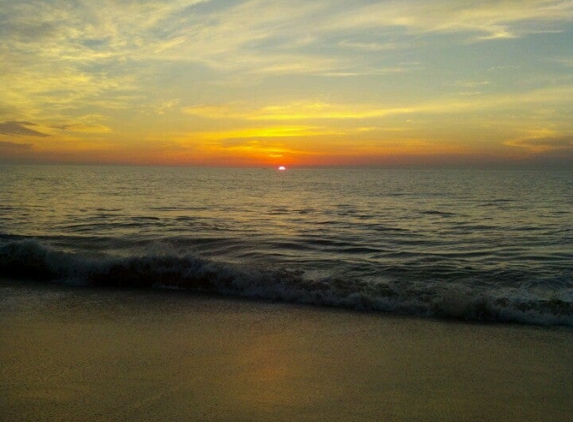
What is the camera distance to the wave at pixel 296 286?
8.15 meters

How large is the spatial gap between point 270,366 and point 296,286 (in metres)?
3.94

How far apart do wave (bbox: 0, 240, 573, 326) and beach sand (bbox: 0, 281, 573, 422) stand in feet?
1.63

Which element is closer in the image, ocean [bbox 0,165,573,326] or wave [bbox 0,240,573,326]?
wave [bbox 0,240,573,326]

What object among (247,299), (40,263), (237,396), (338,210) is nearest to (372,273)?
(247,299)

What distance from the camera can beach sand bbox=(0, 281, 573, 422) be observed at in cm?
461

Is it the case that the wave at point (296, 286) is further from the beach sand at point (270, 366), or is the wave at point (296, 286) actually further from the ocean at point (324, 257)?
the beach sand at point (270, 366)

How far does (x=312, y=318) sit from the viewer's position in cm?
797

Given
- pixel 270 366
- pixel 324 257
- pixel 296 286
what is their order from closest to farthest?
1. pixel 270 366
2. pixel 296 286
3. pixel 324 257

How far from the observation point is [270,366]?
225 inches

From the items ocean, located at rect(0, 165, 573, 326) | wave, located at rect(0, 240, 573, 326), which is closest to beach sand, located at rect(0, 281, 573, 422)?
wave, located at rect(0, 240, 573, 326)

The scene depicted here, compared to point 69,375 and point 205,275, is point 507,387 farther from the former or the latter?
point 205,275

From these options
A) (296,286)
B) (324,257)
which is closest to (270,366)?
(296,286)

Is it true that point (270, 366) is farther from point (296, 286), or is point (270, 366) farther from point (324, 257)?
point (324, 257)

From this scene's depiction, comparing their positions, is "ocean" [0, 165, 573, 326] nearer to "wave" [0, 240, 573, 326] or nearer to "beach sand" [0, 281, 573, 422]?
"wave" [0, 240, 573, 326]
